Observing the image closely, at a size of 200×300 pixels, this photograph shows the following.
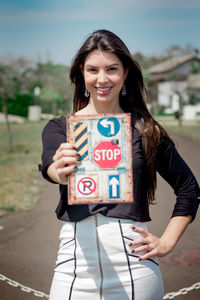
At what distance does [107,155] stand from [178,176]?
566 mm

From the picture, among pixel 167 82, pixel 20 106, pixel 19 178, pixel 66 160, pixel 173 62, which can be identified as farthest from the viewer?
pixel 173 62

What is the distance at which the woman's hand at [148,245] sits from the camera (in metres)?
1.85

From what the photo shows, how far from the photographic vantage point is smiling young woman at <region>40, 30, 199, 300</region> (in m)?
1.88

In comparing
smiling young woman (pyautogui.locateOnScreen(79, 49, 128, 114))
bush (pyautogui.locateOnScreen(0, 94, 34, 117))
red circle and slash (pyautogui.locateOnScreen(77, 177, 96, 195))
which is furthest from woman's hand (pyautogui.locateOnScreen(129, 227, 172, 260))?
bush (pyautogui.locateOnScreen(0, 94, 34, 117))

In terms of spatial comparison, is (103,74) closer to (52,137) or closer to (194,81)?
(52,137)

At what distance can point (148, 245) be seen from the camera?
188cm

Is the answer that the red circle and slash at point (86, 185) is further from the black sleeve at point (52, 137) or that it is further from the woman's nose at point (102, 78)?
the woman's nose at point (102, 78)

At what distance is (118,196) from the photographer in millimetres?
1648

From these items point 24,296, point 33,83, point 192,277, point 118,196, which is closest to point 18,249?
point 24,296

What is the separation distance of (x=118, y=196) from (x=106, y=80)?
572 mm

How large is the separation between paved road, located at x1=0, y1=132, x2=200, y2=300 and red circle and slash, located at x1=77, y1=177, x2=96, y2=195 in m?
2.77

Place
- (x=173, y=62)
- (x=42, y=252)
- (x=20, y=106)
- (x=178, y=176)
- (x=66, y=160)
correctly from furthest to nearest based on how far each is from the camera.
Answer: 1. (x=173, y=62)
2. (x=20, y=106)
3. (x=42, y=252)
4. (x=178, y=176)
5. (x=66, y=160)

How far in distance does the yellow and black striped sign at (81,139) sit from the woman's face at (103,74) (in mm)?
398

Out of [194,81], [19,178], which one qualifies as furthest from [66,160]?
[194,81]
